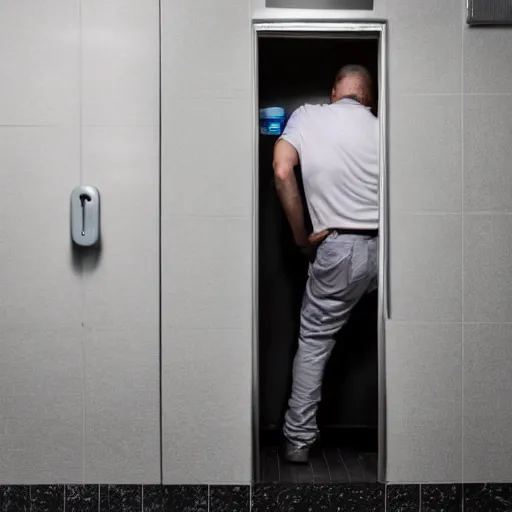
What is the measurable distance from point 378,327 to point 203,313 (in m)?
0.60

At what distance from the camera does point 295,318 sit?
2.91m

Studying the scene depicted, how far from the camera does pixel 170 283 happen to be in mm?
2504

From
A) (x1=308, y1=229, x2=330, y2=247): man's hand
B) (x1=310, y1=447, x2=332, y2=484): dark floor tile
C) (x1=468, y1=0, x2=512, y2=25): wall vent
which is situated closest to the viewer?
(x1=468, y1=0, x2=512, y2=25): wall vent

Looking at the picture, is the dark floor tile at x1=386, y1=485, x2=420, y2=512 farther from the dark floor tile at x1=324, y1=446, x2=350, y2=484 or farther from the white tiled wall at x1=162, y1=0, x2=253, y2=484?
the white tiled wall at x1=162, y1=0, x2=253, y2=484

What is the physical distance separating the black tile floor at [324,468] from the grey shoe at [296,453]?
2 centimetres

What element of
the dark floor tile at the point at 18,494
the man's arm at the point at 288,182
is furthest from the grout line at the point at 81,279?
the man's arm at the point at 288,182

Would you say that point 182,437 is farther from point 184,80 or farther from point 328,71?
point 328,71

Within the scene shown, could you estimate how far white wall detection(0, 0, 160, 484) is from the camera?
248 centimetres

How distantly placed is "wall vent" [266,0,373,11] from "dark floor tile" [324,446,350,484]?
157cm

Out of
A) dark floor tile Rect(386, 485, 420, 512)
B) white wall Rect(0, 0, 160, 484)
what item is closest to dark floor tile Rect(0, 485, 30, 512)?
white wall Rect(0, 0, 160, 484)

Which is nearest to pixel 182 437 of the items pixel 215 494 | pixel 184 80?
pixel 215 494

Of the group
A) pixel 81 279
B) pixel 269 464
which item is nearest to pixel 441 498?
pixel 269 464

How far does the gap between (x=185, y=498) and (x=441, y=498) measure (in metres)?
0.87

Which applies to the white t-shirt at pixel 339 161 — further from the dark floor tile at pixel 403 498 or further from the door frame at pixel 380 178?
the dark floor tile at pixel 403 498
